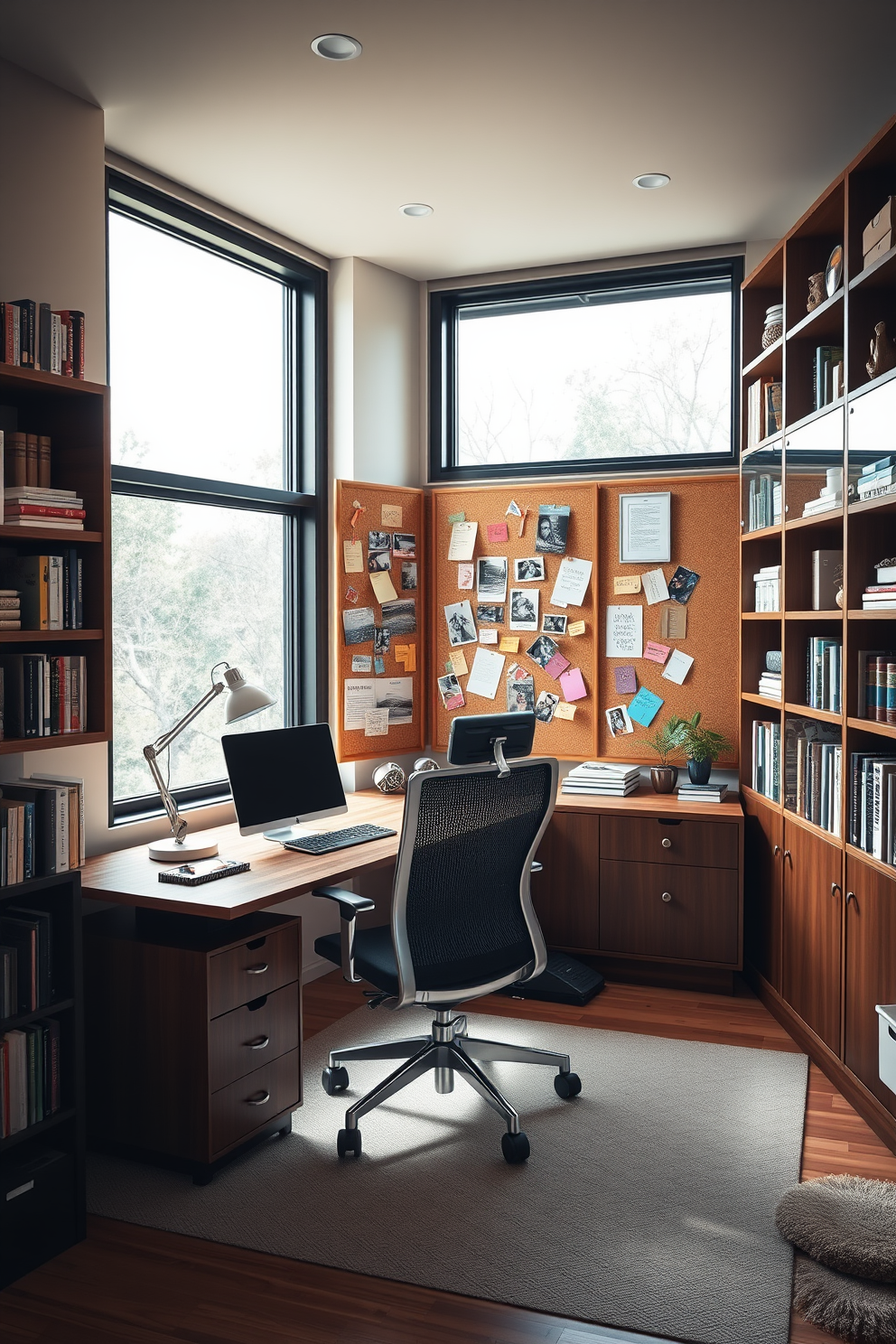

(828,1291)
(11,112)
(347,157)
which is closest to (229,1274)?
(828,1291)

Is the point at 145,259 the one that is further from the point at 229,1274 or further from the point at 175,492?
the point at 229,1274

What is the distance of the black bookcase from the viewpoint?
2.29m

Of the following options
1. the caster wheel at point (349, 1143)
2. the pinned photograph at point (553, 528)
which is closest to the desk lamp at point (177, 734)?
the caster wheel at point (349, 1143)

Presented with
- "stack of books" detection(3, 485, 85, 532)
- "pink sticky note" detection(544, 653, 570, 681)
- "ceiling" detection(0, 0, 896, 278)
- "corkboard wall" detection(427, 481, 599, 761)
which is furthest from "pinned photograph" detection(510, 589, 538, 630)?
"stack of books" detection(3, 485, 85, 532)

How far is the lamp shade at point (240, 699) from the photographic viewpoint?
10.2ft

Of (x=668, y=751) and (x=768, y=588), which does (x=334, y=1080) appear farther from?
(x=768, y=588)

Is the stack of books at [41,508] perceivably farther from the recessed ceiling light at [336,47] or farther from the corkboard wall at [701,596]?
the corkboard wall at [701,596]

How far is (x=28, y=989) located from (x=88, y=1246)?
596mm

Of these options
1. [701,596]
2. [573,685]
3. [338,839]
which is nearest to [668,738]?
[573,685]

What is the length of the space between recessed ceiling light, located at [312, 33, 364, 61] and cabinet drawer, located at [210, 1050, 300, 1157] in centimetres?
263

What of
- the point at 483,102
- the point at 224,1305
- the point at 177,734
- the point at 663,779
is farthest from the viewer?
the point at 663,779

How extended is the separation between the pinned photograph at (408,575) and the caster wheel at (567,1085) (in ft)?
7.23

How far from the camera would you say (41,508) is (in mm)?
2504

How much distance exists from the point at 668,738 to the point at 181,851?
206cm
